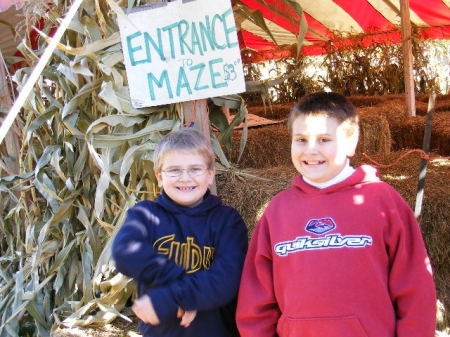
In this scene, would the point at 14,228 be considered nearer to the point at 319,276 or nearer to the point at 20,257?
the point at 20,257

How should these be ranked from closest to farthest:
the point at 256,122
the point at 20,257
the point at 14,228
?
the point at 20,257, the point at 14,228, the point at 256,122

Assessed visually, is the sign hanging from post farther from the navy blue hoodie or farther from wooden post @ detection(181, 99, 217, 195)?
the navy blue hoodie

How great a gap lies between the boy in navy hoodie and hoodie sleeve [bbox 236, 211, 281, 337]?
0.12 ft

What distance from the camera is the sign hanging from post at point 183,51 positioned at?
2.13 meters

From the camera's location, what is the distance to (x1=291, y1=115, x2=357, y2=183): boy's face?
4.87ft

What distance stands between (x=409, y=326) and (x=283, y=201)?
437 millimetres

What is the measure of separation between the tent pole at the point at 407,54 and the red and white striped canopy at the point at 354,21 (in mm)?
827

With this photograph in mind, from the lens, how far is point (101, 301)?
245 centimetres

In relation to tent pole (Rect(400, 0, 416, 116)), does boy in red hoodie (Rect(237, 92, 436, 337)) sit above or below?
below

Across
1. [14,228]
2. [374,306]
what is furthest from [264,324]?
[14,228]

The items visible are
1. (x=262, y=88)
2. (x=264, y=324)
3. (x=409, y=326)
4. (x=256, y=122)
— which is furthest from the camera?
(x=256, y=122)

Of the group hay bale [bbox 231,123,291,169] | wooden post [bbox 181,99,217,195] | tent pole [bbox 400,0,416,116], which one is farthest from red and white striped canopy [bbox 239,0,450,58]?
wooden post [bbox 181,99,217,195]

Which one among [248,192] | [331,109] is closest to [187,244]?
[331,109]

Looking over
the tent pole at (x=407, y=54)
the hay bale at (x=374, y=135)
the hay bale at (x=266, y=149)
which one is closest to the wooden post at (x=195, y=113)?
the hay bale at (x=266, y=149)
